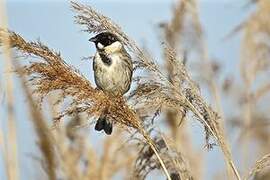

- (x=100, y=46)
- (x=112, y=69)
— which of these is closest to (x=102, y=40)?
(x=100, y=46)

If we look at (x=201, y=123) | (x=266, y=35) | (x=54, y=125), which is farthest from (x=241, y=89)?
(x=54, y=125)

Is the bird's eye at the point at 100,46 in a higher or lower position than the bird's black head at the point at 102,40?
higher

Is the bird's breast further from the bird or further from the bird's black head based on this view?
the bird's black head

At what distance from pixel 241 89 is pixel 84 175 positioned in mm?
1473

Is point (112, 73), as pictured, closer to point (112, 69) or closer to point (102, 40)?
point (112, 69)

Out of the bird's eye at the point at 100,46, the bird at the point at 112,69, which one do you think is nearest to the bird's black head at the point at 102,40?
the bird's eye at the point at 100,46

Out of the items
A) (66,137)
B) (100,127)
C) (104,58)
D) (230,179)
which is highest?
(104,58)

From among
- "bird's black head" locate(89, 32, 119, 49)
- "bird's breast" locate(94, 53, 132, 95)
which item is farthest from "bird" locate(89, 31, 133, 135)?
"bird's black head" locate(89, 32, 119, 49)

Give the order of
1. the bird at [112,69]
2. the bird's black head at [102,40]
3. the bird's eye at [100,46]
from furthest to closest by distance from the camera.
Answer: the bird at [112,69], the bird's eye at [100,46], the bird's black head at [102,40]

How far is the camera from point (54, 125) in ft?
5.97

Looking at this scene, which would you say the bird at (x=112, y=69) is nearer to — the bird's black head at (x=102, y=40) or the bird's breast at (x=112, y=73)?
the bird's breast at (x=112, y=73)

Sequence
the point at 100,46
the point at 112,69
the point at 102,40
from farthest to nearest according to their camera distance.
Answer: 1. the point at 112,69
2. the point at 100,46
3. the point at 102,40

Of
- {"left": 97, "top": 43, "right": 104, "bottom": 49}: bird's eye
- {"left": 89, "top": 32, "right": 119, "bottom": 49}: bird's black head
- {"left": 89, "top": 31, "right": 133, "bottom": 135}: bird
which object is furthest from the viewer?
{"left": 89, "top": 31, "right": 133, "bottom": 135}: bird

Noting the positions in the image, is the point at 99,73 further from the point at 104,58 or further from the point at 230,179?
the point at 230,179
